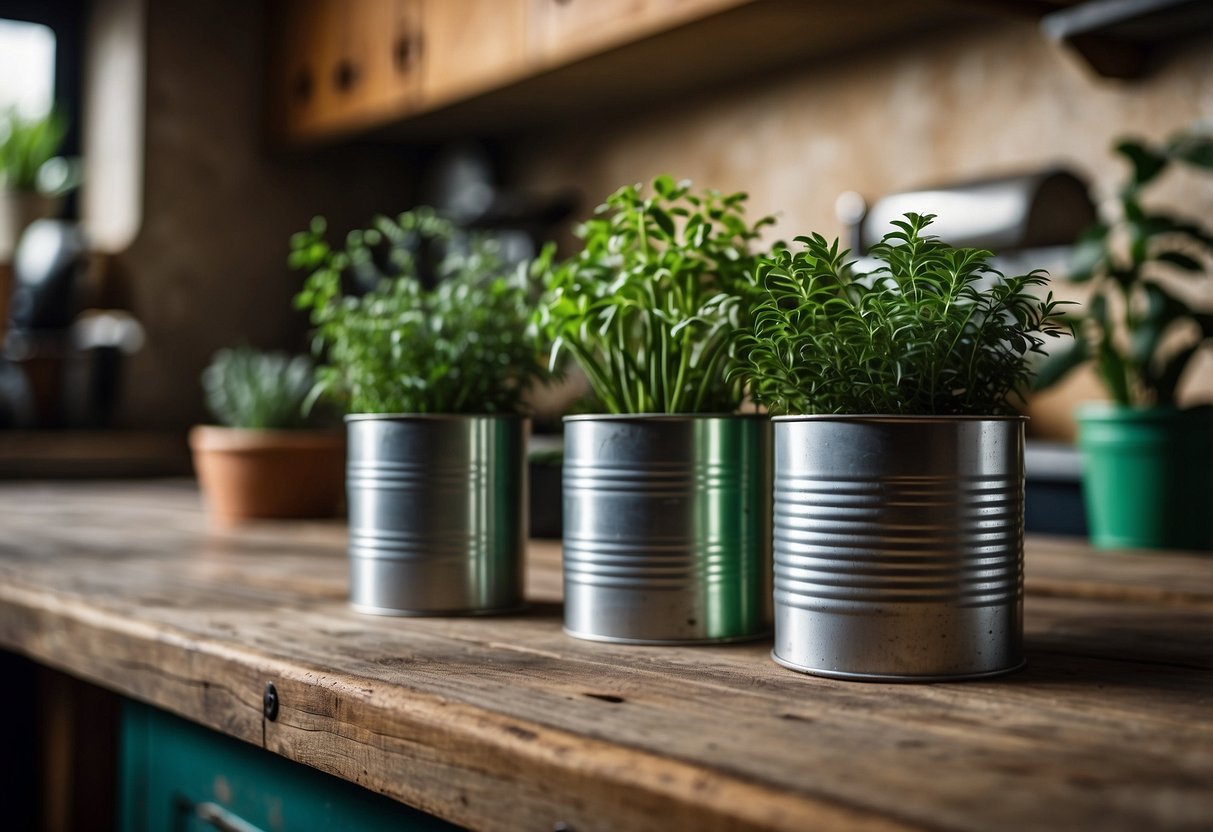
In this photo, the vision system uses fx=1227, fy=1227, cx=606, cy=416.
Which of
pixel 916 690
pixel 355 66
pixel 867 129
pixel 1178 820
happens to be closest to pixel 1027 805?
pixel 1178 820

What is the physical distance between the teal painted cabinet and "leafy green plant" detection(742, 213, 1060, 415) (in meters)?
0.30

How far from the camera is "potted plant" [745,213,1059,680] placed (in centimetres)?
60

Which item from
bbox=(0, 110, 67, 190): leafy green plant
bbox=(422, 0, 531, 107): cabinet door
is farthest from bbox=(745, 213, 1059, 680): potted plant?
bbox=(0, 110, 67, 190): leafy green plant

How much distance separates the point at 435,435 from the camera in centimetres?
81

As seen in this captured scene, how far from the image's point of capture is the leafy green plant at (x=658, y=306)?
0.74m

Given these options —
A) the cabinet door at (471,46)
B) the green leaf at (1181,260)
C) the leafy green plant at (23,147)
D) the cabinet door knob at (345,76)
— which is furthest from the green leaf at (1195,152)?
the leafy green plant at (23,147)

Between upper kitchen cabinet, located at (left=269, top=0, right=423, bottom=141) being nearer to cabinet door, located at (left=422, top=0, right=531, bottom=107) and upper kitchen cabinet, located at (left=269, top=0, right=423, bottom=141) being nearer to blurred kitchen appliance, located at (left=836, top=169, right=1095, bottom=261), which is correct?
cabinet door, located at (left=422, top=0, right=531, bottom=107)

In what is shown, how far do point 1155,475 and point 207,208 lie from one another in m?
3.07

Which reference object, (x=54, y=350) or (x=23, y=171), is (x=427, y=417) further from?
(x=23, y=171)

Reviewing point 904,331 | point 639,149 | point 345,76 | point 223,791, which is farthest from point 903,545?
point 345,76

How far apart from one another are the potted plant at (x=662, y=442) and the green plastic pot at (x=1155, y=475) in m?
0.84

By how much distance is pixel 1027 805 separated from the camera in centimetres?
41

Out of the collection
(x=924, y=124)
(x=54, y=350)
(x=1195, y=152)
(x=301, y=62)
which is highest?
(x=301, y=62)

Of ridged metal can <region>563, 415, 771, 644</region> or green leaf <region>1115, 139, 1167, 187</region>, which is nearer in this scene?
ridged metal can <region>563, 415, 771, 644</region>
